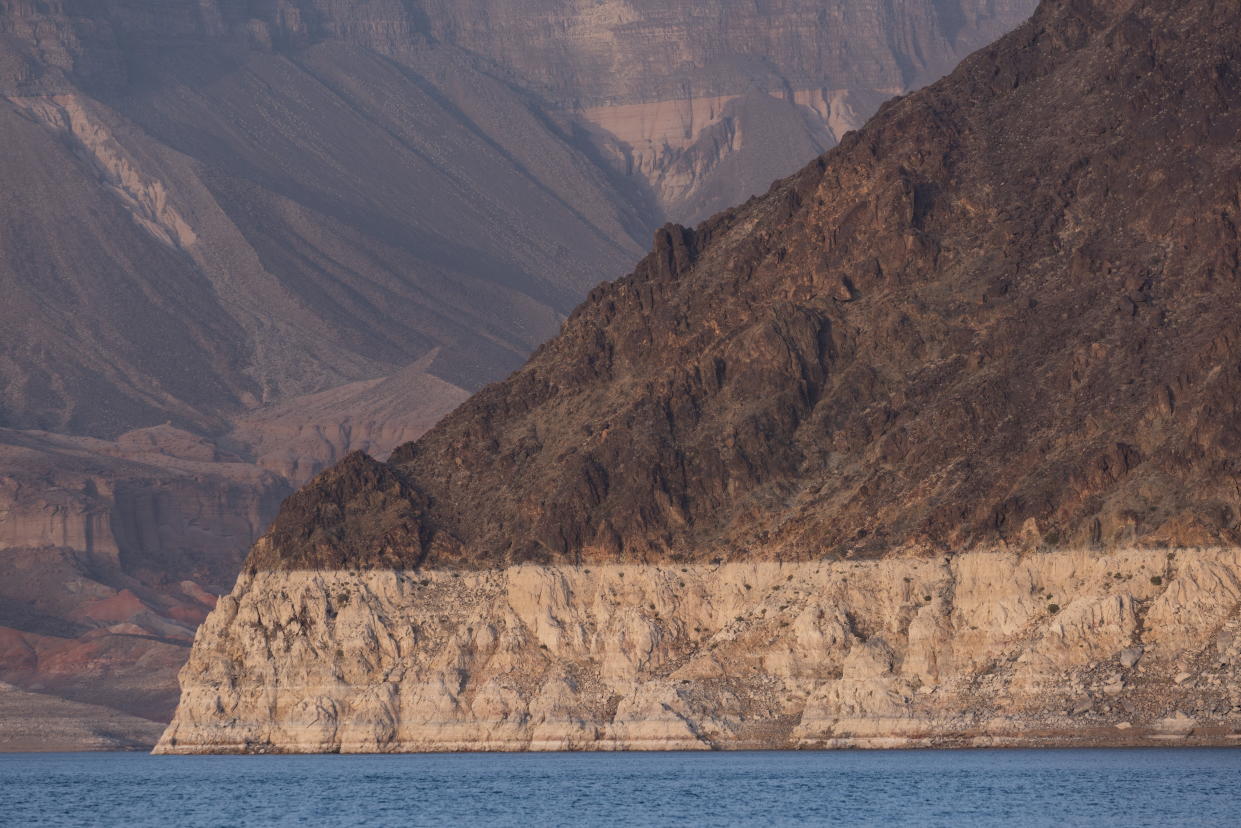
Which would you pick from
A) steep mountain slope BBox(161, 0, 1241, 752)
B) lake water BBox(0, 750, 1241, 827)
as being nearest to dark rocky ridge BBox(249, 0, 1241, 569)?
steep mountain slope BBox(161, 0, 1241, 752)

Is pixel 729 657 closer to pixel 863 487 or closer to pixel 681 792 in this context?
pixel 863 487

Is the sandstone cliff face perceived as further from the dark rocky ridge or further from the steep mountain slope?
the dark rocky ridge

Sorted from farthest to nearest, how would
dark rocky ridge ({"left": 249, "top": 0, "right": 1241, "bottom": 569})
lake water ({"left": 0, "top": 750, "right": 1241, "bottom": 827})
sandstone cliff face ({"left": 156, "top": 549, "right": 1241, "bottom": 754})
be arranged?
1. dark rocky ridge ({"left": 249, "top": 0, "right": 1241, "bottom": 569})
2. sandstone cliff face ({"left": 156, "top": 549, "right": 1241, "bottom": 754})
3. lake water ({"left": 0, "top": 750, "right": 1241, "bottom": 827})

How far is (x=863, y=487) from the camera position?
5389 inches

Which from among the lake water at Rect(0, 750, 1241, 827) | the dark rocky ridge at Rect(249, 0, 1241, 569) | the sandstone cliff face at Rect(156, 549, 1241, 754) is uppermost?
the dark rocky ridge at Rect(249, 0, 1241, 569)

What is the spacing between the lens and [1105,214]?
14688 centimetres

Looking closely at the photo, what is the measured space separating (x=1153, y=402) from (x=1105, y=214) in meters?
20.8

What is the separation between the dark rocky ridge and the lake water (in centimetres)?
1440

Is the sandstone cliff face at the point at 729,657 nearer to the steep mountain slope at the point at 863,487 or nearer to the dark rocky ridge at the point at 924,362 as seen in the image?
the steep mountain slope at the point at 863,487

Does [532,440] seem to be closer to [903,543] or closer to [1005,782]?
[903,543]

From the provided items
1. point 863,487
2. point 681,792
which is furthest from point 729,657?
point 681,792

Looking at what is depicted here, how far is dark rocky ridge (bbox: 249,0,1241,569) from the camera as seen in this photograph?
129625 mm

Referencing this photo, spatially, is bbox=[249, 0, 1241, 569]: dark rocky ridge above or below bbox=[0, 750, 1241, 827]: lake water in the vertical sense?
above

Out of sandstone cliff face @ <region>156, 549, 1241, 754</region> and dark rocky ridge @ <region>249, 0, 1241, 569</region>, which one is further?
dark rocky ridge @ <region>249, 0, 1241, 569</region>
